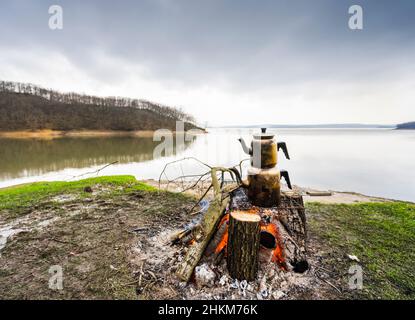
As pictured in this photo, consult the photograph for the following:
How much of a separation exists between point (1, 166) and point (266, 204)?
65.4 feet

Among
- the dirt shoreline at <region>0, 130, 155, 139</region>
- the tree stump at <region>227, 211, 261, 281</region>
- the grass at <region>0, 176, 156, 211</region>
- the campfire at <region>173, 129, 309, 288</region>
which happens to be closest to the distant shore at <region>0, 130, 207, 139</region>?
the dirt shoreline at <region>0, 130, 155, 139</region>

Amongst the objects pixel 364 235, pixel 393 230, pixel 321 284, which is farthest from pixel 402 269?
pixel 393 230

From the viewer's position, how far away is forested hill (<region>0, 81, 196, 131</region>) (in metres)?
52.8

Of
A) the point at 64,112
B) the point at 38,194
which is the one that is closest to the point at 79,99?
the point at 64,112

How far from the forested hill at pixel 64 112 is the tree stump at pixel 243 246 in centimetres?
5705

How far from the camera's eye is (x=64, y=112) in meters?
62.8

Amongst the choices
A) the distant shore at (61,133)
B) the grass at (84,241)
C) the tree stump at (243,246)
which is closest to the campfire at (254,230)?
the tree stump at (243,246)

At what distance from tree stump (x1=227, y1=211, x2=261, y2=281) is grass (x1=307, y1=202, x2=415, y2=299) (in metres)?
1.38

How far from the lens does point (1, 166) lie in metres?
14.6

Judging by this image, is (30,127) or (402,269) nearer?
(402,269)

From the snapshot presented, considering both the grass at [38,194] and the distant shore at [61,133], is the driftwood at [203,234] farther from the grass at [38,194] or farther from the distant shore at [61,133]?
the distant shore at [61,133]

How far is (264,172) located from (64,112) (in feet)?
254

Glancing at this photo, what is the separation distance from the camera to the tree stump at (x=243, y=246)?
226cm

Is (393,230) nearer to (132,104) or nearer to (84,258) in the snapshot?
(84,258)
